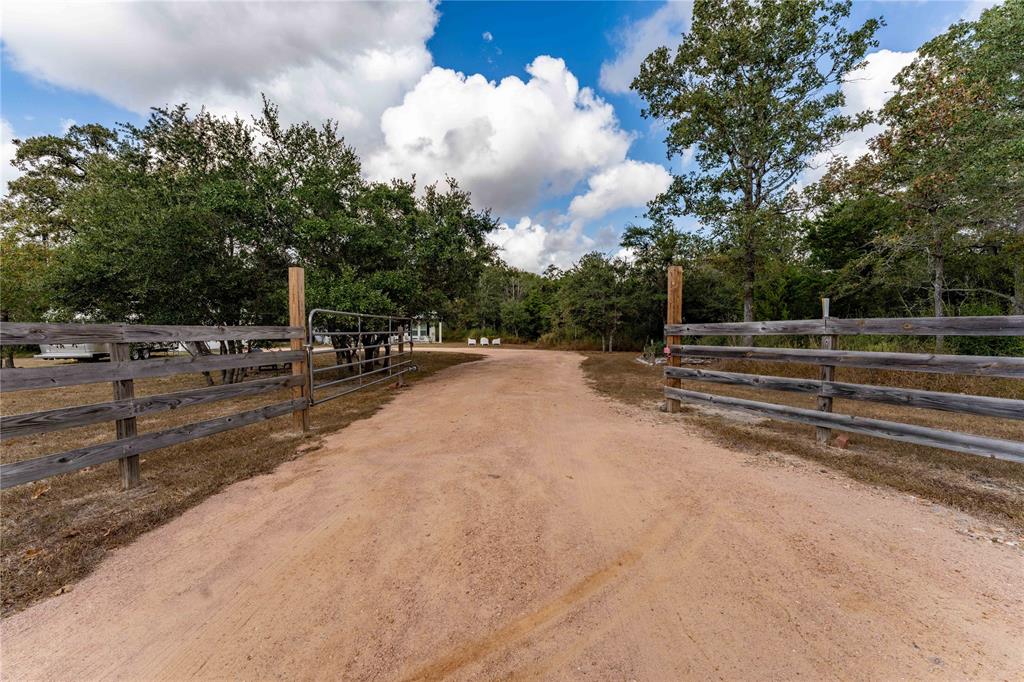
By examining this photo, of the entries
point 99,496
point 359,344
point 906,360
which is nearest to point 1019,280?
point 906,360

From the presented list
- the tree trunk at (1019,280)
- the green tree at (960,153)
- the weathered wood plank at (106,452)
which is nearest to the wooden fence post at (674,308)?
the weathered wood plank at (106,452)

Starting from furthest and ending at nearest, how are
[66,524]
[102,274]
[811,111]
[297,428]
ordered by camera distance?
[811,111] → [102,274] → [297,428] → [66,524]

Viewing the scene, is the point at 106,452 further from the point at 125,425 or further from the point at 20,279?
the point at 20,279

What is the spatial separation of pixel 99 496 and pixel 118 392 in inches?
34.5

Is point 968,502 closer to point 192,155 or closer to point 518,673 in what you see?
point 518,673

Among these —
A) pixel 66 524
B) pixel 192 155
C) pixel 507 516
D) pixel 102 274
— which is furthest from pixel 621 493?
pixel 192 155

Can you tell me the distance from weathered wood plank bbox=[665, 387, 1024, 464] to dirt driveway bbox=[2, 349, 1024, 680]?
2.66 ft

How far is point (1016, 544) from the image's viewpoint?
95.5 inches

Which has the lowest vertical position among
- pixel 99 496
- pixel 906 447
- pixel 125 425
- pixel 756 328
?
pixel 906 447

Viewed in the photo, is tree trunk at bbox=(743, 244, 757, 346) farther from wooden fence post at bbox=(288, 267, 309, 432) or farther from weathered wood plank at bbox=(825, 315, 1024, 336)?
wooden fence post at bbox=(288, 267, 309, 432)

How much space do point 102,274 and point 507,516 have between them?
37.0 ft

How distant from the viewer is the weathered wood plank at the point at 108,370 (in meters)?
2.53

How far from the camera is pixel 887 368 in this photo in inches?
159

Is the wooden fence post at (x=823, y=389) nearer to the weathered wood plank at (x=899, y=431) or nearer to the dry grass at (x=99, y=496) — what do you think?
the weathered wood plank at (x=899, y=431)
